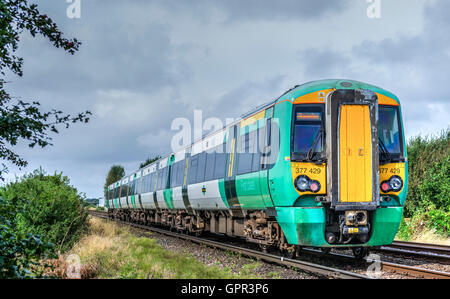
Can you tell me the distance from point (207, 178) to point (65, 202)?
414cm

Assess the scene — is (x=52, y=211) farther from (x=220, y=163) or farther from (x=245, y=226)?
(x=245, y=226)

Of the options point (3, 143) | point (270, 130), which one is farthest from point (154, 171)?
point (3, 143)

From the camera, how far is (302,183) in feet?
27.4

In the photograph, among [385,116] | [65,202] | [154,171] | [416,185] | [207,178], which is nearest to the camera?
[385,116]

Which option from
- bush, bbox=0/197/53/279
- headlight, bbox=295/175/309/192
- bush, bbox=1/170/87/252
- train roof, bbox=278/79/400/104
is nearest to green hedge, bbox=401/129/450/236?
train roof, bbox=278/79/400/104

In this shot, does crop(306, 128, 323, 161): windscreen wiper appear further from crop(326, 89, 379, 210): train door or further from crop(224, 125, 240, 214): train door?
crop(224, 125, 240, 214): train door

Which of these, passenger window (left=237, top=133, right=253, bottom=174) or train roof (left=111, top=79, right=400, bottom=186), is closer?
train roof (left=111, top=79, right=400, bottom=186)

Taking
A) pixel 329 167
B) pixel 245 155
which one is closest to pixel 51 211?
pixel 245 155

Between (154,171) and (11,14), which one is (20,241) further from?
(154,171)

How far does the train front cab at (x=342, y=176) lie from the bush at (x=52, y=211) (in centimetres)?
614

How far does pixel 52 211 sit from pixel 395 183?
8598mm

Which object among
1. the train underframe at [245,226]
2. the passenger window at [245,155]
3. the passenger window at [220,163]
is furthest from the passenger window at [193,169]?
the passenger window at [245,155]

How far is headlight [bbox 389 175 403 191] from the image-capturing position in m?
8.76

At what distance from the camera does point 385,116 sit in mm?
9125
